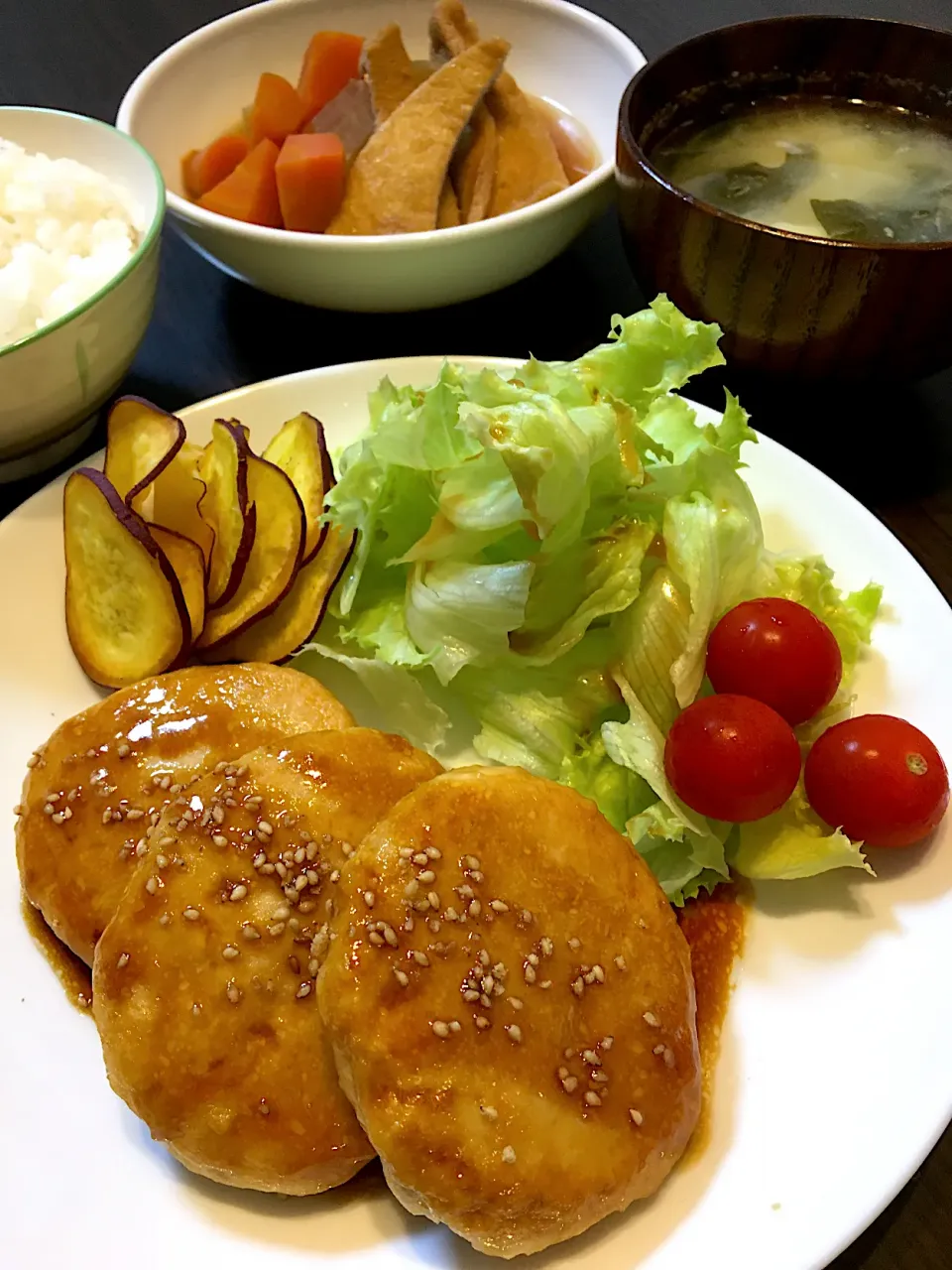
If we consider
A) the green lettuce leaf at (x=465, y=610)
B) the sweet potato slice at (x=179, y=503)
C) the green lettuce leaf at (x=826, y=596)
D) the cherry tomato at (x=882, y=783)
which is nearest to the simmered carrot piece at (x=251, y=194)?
the sweet potato slice at (x=179, y=503)

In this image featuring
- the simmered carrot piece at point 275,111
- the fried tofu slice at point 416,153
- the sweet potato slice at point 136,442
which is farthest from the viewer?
the simmered carrot piece at point 275,111

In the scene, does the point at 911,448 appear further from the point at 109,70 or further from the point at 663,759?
the point at 109,70

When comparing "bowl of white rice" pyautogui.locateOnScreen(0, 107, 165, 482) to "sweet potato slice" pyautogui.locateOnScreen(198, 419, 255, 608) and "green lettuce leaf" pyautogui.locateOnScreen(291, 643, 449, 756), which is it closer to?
"sweet potato slice" pyautogui.locateOnScreen(198, 419, 255, 608)

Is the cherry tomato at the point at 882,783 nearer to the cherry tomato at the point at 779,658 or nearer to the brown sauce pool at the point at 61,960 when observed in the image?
the cherry tomato at the point at 779,658

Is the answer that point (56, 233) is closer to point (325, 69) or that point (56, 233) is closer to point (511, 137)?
point (325, 69)

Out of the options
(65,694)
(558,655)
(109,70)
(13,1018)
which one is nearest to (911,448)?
(558,655)

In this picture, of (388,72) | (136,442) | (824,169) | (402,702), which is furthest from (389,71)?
(402,702)
